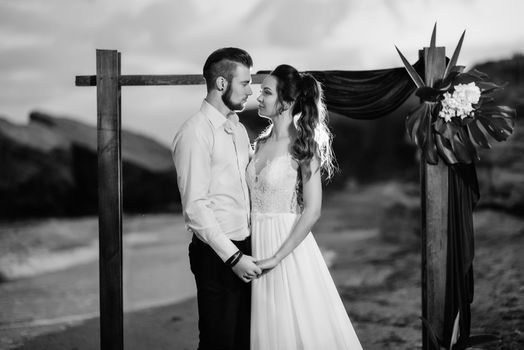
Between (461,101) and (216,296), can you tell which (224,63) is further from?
(461,101)

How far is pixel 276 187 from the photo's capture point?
Answer: 9.30 ft

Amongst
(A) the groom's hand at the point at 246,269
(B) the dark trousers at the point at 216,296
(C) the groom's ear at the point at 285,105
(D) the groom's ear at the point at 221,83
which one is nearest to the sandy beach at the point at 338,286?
(B) the dark trousers at the point at 216,296

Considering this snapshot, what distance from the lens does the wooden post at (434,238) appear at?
353 centimetres

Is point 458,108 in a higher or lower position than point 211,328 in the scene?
higher

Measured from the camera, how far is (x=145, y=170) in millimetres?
13266

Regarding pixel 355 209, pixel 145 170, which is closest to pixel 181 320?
pixel 145 170

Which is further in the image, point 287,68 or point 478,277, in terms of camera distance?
point 478,277

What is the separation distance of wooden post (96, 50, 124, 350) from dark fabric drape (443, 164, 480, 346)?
1951 millimetres

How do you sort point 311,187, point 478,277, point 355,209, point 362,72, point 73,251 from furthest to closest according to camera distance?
point 355,209
point 73,251
point 478,277
point 362,72
point 311,187

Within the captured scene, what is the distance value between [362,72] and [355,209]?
13746mm

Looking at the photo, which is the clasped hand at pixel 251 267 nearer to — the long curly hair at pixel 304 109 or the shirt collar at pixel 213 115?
the long curly hair at pixel 304 109

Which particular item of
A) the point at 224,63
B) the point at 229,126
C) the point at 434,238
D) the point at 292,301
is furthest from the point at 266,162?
the point at 434,238

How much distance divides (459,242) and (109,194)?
2.09 metres

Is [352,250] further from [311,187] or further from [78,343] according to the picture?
[311,187]
